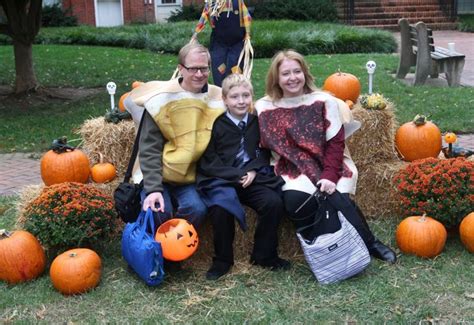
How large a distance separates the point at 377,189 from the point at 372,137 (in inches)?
16.3

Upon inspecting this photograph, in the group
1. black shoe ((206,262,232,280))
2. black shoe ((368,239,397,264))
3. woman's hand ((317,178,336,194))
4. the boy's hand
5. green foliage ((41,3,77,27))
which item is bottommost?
black shoe ((206,262,232,280))

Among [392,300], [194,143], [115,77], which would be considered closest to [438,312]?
[392,300]

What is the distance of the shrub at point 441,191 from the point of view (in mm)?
4262

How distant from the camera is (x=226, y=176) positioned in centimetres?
394

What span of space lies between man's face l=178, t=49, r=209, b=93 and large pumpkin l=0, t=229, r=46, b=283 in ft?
4.66

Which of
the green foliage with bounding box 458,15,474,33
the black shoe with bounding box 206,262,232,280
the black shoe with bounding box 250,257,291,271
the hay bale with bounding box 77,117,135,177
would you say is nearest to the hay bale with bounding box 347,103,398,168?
the black shoe with bounding box 250,257,291,271

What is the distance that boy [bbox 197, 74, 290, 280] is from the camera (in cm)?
388

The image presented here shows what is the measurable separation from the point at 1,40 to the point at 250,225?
17174mm

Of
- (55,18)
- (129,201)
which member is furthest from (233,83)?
(55,18)

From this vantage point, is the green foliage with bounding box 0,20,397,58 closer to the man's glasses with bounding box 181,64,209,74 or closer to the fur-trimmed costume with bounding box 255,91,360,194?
the fur-trimmed costume with bounding box 255,91,360,194

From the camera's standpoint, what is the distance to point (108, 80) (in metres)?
11.9

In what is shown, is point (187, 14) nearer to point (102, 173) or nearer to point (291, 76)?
point (102, 173)

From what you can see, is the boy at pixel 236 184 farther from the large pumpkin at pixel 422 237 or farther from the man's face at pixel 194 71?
the large pumpkin at pixel 422 237

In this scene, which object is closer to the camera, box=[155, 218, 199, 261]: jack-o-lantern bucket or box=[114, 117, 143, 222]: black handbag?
box=[155, 218, 199, 261]: jack-o-lantern bucket
